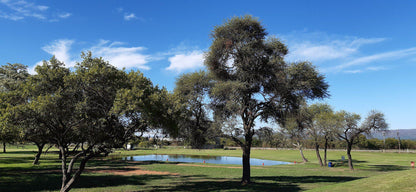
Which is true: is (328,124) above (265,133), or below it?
above

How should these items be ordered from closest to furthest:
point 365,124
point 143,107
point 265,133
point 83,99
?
point 143,107 → point 83,99 → point 265,133 → point 365,124

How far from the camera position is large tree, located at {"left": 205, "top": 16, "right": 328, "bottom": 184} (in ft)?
77.8

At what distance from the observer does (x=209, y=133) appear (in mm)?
23344

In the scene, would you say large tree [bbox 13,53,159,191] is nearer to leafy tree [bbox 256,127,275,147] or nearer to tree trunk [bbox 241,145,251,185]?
tree trunk [bbox 241,145,251,185]

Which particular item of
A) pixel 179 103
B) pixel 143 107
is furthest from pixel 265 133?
pixel 143 107

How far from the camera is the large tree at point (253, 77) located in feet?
77.8

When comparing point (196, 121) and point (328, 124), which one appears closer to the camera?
point (196, 121)

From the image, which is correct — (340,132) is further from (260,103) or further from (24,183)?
(24,183)

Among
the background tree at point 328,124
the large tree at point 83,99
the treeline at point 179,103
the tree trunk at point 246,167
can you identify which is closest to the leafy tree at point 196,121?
the treeline at point 179,103

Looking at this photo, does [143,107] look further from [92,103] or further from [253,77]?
[253,77]

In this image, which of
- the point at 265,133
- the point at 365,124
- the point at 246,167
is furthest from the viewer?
the point at 365,124

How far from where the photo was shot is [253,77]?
79.9 feet

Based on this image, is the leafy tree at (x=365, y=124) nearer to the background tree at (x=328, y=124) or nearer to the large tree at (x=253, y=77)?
the background tree at (x=328, y=124)

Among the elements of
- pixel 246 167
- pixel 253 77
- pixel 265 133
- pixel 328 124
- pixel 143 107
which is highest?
pixel 253 77
